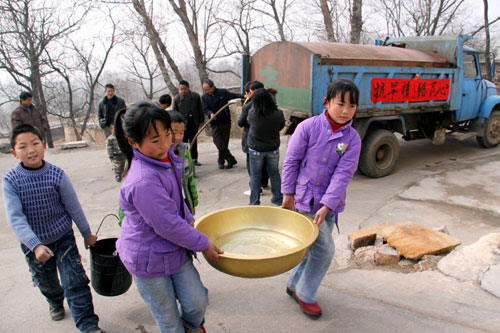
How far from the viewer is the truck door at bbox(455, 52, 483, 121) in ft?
24.1

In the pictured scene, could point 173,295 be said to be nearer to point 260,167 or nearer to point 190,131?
point 260,167

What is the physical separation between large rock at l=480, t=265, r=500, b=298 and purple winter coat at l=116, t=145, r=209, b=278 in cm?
222

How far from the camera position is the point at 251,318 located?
7.91 feet

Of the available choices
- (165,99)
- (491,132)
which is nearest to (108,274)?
(165,99)

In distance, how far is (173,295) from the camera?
1.76 m

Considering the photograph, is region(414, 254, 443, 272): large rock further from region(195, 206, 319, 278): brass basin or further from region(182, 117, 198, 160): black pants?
region(182, 117, 198, 160): black pants

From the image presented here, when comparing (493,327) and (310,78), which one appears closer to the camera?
(493,327)

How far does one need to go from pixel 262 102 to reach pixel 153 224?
10.0 ft

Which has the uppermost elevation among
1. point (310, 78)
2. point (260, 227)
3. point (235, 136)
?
point (310, 78)

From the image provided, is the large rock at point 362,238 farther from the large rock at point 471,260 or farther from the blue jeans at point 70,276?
the blue jeans at point 70,276

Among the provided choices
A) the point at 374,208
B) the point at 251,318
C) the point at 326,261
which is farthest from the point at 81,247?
the point at 374,208

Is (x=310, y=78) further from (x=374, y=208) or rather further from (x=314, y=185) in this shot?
(x=314, y=185)

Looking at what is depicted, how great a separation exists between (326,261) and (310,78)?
3.75m

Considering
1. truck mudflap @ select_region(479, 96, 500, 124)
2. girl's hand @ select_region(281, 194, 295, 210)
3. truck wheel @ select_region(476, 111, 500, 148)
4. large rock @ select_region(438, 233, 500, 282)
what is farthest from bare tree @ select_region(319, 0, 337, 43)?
girl's hand @ select_region(281, 194, 295, 210)
